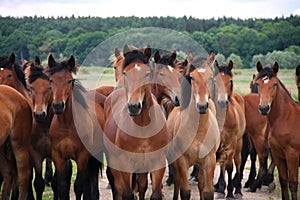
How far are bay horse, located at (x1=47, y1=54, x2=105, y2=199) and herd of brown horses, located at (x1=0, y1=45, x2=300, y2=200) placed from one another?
0.04 ft

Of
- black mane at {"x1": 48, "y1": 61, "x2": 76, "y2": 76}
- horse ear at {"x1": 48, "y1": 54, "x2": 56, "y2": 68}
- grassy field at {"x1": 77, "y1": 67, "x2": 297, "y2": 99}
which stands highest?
horse ear at {"x1": 48, "y1": 54, "x2": 56, "y2": 68}

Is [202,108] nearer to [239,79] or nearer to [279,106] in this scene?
[279,106]

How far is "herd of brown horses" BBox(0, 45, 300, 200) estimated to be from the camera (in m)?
6.48

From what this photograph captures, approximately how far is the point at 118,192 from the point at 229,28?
47031mm

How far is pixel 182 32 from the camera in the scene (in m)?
44.8

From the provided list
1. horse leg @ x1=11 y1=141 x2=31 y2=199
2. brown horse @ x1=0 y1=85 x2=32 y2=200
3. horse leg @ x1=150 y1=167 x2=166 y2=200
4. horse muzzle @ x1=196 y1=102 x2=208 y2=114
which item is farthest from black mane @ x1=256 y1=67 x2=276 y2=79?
horse leg @ x1=11 y1=141 x2=31 y2=199

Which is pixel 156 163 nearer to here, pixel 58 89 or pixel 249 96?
pixel 58 89

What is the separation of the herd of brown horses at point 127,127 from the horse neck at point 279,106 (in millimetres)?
15

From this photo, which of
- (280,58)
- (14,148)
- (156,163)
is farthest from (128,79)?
(280,58)

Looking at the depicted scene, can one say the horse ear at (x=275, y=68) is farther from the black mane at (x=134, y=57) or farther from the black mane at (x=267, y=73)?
the black mane at (x=134, y=57)

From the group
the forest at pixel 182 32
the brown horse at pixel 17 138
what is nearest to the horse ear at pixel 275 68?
the brown horse at pixel 17 138

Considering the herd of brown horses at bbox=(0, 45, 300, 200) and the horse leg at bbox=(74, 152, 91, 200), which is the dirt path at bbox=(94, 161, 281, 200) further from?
the horse leg at bbox=(74, 152, 91, 200)

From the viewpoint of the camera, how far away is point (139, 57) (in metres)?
6.36

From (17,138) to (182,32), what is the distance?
38.4 m
